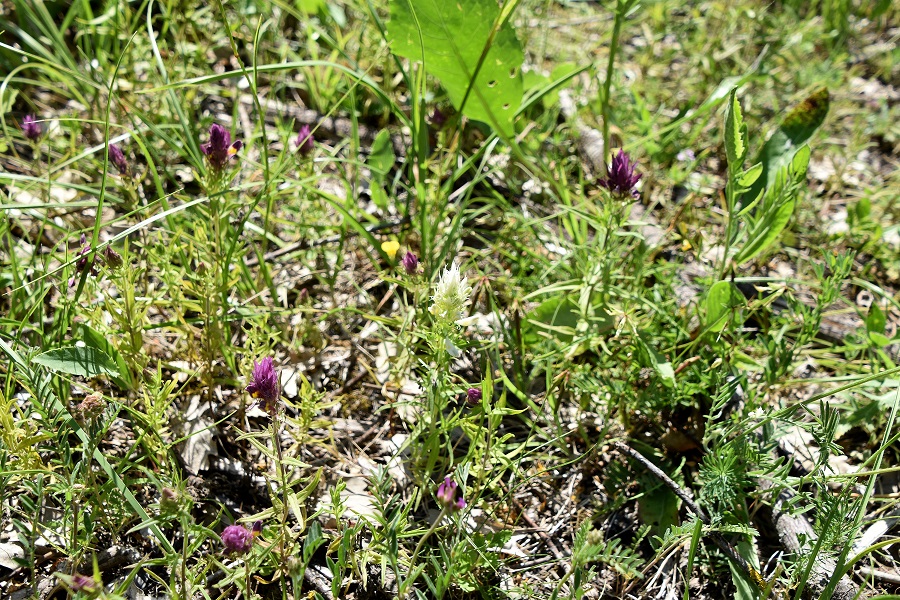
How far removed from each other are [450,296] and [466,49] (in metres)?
1.18

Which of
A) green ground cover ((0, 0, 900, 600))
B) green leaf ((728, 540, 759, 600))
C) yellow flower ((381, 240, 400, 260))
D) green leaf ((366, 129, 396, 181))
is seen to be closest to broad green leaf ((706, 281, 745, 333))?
green ground cover ((0, 0, 900, 600))

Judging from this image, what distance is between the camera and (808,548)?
186 centimetres

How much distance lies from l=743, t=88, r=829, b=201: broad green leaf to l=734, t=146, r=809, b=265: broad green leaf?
23 cm

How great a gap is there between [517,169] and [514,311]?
1008mm

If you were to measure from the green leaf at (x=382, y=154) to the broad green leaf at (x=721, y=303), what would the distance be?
1.27 m

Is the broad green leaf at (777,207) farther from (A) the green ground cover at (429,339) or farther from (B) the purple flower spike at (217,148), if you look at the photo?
(B) the purple flower spike at (217,148)

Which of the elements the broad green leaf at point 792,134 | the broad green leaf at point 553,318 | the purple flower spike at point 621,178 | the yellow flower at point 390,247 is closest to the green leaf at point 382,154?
the yellow flower at point 390,247

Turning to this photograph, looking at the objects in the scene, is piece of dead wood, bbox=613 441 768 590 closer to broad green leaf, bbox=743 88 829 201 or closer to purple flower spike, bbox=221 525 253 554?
purple flower spike, bbox=221 525 253 554

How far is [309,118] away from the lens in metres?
3.12

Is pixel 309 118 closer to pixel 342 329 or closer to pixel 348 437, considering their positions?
pixel 342 329

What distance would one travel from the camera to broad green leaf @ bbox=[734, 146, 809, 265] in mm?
2236

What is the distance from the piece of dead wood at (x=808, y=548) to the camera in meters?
1.81

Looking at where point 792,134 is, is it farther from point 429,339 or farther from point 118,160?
point 118,160

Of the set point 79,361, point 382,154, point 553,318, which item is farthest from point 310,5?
point 79,361
